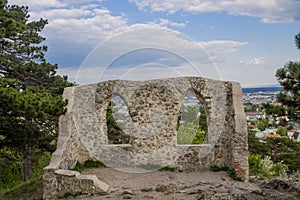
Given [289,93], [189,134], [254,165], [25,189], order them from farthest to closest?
1. [189,134]
2. [254,165]
3. [25,189]
4. [289,93]

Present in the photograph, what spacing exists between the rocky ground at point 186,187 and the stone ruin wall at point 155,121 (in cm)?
66

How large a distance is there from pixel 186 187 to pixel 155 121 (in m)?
2.91

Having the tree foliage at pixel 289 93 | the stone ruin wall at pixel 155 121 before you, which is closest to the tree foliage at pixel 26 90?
the stone ruin wall at pixel 155 121

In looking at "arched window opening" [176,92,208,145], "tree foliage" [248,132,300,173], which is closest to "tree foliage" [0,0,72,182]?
"arched window opening" [176,92,208,145]

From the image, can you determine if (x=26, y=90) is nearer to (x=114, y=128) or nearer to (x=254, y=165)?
(x=114, y=128)

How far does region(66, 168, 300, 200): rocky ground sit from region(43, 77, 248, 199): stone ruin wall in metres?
0.66

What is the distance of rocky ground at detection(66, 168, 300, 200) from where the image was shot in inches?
287

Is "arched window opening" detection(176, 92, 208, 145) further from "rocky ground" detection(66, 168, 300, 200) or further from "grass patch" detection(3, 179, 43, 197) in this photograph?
"grass patch" detection(3, 179, 43, 197)

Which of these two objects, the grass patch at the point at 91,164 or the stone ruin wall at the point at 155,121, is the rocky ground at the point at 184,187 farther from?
the stone ruin wall at the point at 155,121

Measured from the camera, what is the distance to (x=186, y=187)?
814 cm

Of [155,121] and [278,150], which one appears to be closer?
[155,121]

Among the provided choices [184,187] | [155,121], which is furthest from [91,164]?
[184,187]

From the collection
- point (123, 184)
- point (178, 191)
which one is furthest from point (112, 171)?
point (178, 191)

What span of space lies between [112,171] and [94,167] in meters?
0.78
